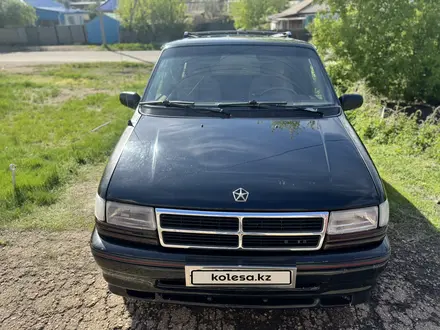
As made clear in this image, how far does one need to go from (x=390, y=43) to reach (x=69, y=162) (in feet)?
22.6

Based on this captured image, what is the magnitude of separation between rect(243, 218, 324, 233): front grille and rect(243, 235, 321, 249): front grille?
53mm

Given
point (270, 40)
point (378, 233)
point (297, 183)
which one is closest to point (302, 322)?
point (378, 233)

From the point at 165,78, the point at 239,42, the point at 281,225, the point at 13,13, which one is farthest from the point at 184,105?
the point at 13,13

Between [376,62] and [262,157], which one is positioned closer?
[262,157]

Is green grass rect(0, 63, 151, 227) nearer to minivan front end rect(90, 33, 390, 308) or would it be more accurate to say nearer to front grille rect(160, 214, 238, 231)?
minivan front end rect(90, 33, 390, 308)

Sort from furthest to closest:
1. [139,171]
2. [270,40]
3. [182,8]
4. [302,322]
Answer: [182,8]
[270,40]
[302,322]
[139,171]

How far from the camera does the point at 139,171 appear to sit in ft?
7.27

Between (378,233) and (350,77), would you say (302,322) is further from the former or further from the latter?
(350,77)

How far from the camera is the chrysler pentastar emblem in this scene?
1997 millimetres

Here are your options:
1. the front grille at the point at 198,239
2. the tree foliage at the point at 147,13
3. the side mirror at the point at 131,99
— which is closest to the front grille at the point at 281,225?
the front grille at the point at 198,239

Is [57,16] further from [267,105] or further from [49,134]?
[267,105]

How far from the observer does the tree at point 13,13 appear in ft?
126

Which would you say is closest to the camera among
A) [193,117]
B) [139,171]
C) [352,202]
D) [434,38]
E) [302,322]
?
[352,202]

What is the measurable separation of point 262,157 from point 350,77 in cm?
722
